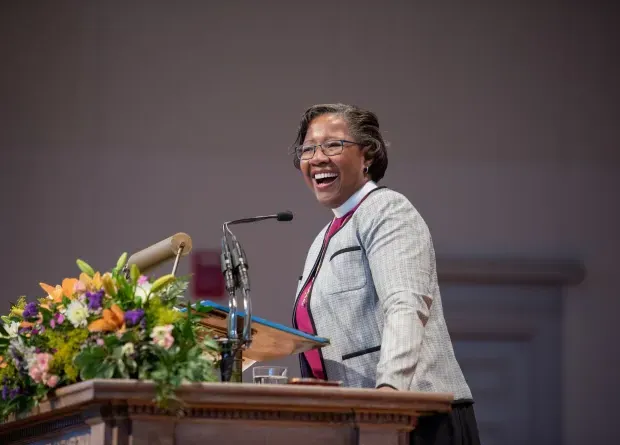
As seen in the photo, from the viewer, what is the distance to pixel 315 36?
4.82 metres

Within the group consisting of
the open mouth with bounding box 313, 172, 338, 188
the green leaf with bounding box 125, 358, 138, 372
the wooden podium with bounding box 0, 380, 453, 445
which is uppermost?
the open mouth with bounding box 313, 172, 338, 188

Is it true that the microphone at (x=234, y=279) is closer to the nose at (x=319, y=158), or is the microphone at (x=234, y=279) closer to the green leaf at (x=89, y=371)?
the green leaf at (x=89, y=371)

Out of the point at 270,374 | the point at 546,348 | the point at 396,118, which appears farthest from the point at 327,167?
the point at 546,348

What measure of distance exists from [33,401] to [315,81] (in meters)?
2.70

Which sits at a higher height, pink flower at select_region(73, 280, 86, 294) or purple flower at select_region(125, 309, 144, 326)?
pink flower at select_region(73, 280, 86, 294)

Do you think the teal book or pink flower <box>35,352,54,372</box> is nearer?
pink flower <box>35,352,54,372</box>

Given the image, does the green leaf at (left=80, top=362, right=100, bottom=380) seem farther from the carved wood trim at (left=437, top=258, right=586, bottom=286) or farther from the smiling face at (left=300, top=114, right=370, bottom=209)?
the carved wood trim at (left=437, top=258, right=586, bottom=286)

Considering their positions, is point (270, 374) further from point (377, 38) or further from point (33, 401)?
point (377, 38)

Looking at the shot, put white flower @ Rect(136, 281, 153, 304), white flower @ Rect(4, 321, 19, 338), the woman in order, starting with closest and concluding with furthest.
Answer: white flower @ Rect(136, 281, 153, 304), white flower @ Rect(4, 321, 19, 338), the woman

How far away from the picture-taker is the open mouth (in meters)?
3.10

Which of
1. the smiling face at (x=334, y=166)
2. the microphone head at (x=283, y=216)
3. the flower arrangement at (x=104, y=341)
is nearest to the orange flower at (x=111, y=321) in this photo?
the flower arrangement at (x=104, y=341)

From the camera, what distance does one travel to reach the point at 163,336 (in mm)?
2146

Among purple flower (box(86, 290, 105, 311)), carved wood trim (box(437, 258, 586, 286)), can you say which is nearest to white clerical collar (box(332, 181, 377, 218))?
purple flower (box(86, 290, 105, 311))

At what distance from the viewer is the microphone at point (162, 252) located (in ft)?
8.60
